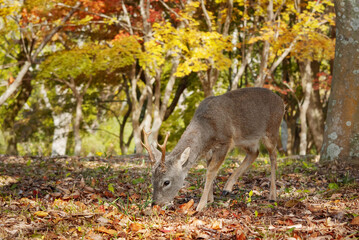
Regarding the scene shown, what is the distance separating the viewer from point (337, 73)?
812cm

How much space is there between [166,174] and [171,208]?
1.43ft

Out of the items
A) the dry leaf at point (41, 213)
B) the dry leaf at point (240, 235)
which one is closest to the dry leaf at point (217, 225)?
the dry leaf at point (240, 235)

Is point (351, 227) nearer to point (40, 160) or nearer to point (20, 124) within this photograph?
point (40, 160)

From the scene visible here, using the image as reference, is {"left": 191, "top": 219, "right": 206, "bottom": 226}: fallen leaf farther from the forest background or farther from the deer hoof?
the forest background

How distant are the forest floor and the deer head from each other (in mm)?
187

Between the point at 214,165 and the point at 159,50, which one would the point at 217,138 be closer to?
the point at 214,165

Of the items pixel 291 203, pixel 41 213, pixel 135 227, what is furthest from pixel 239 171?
pixel 41 213

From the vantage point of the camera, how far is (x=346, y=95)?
794 centimetres

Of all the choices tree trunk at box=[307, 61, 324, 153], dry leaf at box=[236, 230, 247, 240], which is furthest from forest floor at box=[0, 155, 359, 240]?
tree trunk at box=[307, 61, 324, 153]

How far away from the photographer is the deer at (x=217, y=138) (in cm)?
518

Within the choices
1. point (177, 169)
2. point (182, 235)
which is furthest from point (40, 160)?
point (182, 235)

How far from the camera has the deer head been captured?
5.09m

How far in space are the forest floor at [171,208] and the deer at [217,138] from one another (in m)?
0.24

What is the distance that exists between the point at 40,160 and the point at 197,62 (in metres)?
6.03
